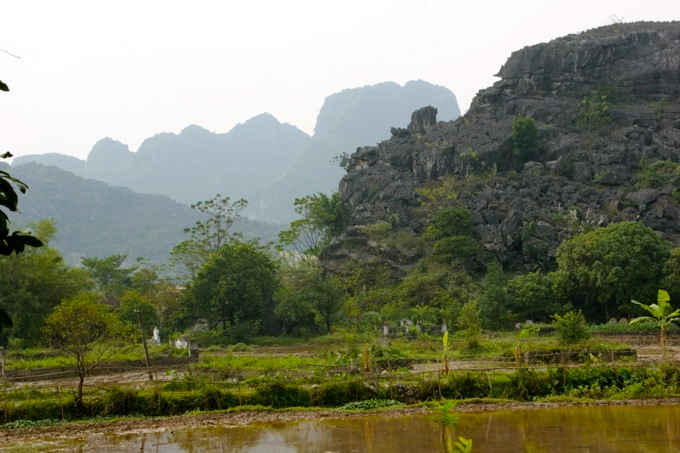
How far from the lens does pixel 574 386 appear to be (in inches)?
786

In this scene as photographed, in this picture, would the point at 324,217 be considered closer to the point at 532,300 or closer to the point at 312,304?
the point at 312,304

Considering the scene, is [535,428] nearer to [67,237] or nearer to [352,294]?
[352,294]

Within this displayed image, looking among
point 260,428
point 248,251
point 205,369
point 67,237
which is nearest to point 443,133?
point 248,251

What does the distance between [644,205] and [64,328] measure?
46086mm

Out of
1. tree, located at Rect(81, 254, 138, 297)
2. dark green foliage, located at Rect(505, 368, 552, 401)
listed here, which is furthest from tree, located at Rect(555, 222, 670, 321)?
tree, located at Rect(81, 254, 138, 297)

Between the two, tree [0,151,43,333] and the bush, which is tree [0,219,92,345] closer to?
the bush

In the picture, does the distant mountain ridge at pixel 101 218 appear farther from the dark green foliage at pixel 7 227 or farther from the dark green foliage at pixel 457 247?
the dark green foliage at pixel 7 227

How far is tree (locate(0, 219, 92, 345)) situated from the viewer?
39.2 meters

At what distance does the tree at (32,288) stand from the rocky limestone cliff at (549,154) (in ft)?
82.2

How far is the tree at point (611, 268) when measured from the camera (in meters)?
39.3

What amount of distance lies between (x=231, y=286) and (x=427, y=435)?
32.3 metres

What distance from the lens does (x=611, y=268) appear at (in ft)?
131

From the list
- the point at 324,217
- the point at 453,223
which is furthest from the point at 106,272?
the point at 453,223

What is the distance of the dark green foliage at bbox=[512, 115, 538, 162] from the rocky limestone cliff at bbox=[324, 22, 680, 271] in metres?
0.97
